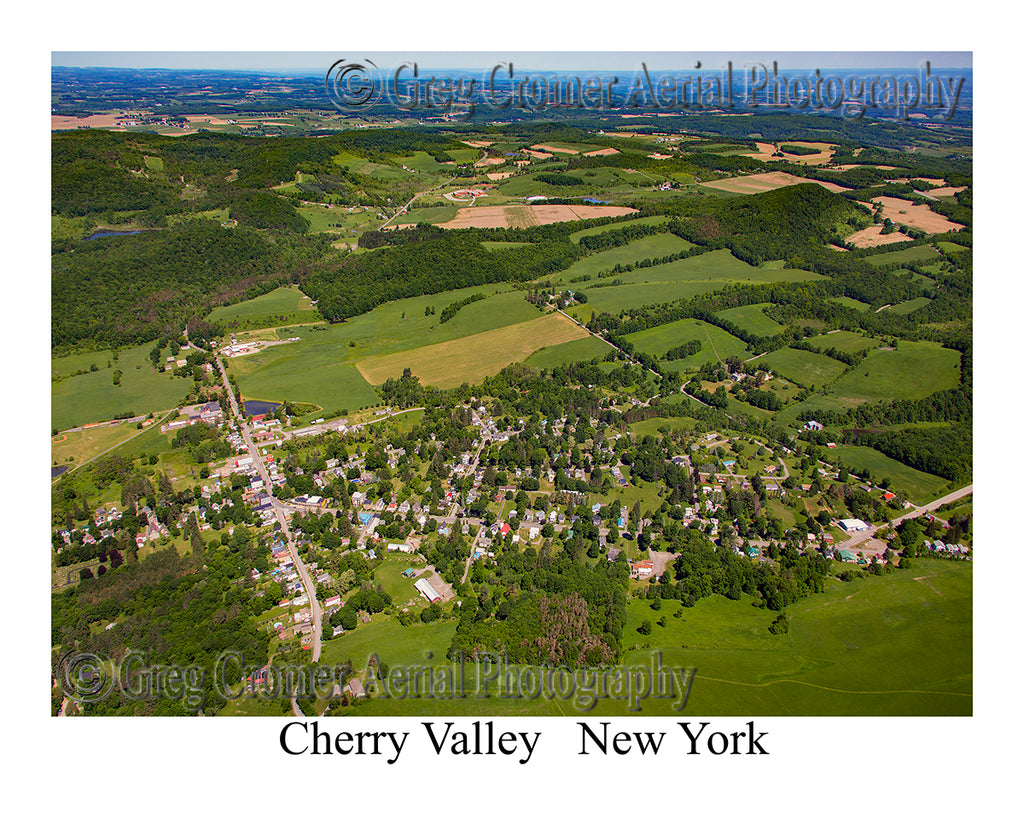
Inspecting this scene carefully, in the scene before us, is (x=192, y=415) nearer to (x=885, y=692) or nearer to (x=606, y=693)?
(x=606, y=693)

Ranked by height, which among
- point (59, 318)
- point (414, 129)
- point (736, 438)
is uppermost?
point (414, 129)

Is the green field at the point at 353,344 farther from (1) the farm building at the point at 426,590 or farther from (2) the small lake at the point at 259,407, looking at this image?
(1) the farm building at the point at 426,590

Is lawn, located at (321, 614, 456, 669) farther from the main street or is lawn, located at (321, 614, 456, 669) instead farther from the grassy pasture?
the grassy pasture

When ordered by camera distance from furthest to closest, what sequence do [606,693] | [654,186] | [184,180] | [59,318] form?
1. [654,186]
2. [184,180]
3. [59,318]
4. [606,693]

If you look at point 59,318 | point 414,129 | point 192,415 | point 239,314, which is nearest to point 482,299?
point 239,314

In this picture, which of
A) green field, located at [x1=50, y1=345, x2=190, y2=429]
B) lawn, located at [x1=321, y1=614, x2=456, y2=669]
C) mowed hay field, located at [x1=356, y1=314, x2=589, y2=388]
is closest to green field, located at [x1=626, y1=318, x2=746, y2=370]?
mowed hay field, located at [x1=356, y1=314, x2=589, y2=388]

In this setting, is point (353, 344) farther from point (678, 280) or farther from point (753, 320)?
point (753, 320)
